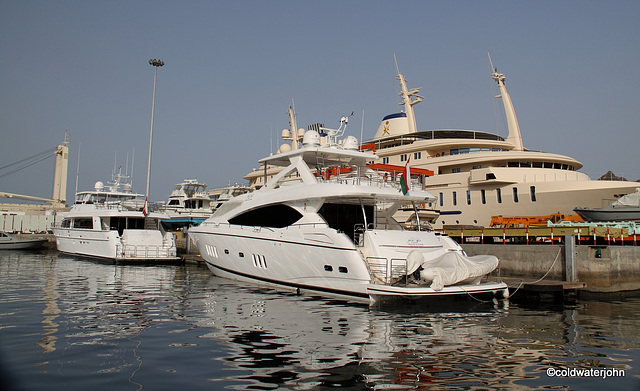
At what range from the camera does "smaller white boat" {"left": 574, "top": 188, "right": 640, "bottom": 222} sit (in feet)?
65.6

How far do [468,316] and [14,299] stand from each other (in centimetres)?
1176

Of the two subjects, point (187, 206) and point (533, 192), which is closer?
point (533, 192)

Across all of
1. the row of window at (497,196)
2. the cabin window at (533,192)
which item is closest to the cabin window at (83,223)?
the row of window at (497,196)

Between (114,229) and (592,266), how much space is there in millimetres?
24652

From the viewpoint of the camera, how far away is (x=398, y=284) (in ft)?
37.3

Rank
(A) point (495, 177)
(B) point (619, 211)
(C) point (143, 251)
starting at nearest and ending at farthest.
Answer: (B) point (619, 211) < (C) point (143, 251) < (A) point (495, 177)

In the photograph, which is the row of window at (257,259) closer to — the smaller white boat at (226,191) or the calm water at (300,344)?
the calm water at (300,344)

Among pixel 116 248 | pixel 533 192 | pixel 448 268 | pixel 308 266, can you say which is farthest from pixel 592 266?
pixel 116 248

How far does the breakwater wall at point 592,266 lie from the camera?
45.0 ft

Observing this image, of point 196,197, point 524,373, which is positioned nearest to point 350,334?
point 524,373

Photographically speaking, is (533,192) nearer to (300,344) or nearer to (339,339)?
(339,339)

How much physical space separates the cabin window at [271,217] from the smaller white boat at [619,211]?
48.4ft

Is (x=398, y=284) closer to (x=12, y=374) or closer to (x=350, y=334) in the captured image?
(x=350, y=334)

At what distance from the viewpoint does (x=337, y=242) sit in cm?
1148
